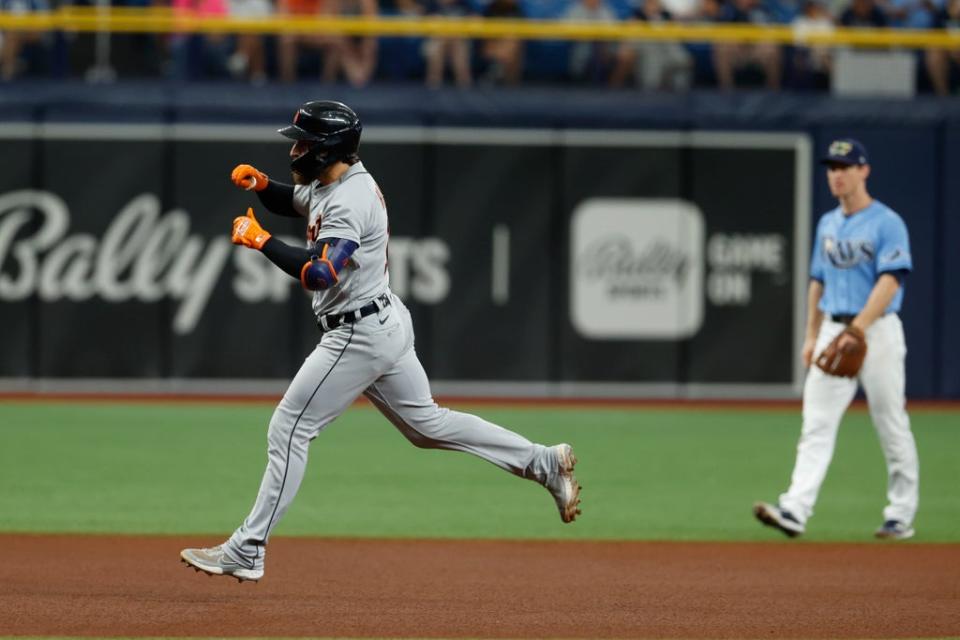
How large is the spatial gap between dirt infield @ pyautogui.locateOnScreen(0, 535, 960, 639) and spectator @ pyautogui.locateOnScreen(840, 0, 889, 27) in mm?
9844

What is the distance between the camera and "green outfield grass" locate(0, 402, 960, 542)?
366 inches

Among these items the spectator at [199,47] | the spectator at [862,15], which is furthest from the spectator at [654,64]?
the spectator at [199,47]

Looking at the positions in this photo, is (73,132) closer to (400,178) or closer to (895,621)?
(400,178)

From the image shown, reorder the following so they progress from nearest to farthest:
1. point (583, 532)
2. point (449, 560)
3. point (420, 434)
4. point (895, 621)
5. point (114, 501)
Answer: point (895, 621), point (420, 434), point (449, 560), point (583, 532), point (114, 501)

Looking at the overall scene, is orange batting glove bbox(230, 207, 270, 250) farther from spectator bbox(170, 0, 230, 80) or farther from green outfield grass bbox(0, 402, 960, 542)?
spectator bbox(170, 0, 230, 80)

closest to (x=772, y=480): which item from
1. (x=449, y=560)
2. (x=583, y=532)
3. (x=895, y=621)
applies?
(x=583, y=532)

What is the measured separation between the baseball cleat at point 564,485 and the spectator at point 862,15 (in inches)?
442

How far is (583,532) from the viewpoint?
9102mm

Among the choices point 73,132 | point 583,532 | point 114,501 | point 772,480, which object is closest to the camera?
point 583,532

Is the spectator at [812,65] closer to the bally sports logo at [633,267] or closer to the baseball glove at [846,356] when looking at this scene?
the bally sports logo at [633,267]

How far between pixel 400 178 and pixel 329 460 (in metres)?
5.40

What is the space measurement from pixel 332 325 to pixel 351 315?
4.5 inches

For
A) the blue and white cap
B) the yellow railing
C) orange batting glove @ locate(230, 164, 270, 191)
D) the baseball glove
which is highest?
the yellow railing

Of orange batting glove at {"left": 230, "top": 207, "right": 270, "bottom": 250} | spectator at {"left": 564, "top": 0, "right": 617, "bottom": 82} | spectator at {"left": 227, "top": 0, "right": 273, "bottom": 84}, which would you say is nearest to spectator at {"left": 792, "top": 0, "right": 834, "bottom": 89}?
spectator at {"left": 564, "top": 0, "right": 617, "bottom": 82}
